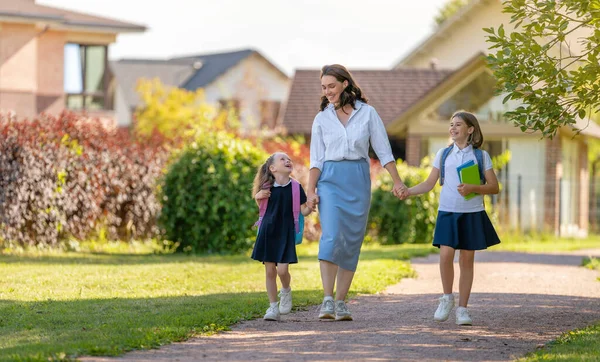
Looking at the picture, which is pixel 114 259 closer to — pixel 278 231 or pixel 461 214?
pixel 278 231

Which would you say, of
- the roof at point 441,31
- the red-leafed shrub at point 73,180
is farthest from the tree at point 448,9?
the red-leafed shrub at point 73,180

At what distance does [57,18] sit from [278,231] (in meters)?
21.1

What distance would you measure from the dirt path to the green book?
1.10 metres

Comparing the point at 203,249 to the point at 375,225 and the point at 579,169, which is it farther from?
the point at 579,169

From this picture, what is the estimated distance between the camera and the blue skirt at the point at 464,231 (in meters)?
9.45

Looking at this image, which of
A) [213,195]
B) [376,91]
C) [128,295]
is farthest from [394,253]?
[376,91]

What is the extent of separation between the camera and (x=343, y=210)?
369 inches

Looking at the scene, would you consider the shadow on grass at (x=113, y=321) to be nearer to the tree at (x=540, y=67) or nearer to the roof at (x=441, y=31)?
the tree at (x=540, y=67)

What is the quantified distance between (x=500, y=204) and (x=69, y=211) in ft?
43.9

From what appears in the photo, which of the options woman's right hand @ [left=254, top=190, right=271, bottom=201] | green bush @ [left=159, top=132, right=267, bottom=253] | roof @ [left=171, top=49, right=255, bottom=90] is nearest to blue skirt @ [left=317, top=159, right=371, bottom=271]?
woman's right hand @ [left=254, top=190, right=271, bottom=201]

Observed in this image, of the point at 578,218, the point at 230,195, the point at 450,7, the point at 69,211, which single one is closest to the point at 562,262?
the point at 230,195

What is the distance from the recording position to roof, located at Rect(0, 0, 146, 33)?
28.8 metres

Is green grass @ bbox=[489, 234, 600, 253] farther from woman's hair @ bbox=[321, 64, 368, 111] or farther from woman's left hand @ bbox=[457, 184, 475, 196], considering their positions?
woman's hair @ bbox=[321, 64, 368, 111]

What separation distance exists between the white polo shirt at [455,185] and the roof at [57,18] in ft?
69.1
